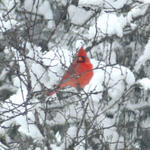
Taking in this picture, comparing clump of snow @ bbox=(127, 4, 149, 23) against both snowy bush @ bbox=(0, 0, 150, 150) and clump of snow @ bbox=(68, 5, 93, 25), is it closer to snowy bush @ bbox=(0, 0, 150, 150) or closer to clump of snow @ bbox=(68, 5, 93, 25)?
snowy bush @ bbox=(0, 0, 150, 150)

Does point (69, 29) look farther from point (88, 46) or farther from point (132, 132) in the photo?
point (132, 132)

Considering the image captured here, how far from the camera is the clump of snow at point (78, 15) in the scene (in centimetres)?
502

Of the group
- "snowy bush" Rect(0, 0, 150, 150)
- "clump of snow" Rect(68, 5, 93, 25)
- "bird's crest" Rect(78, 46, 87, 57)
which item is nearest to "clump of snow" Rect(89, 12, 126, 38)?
"snowy bush" Rect(0, 0, 150, 150)

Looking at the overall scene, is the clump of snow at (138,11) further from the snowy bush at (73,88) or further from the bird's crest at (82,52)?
the bird's crest at (82,52)

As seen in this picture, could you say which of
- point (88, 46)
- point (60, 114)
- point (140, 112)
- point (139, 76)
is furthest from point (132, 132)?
point (60, 114)

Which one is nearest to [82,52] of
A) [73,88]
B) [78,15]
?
[73,88]

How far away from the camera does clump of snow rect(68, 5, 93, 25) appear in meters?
5.02

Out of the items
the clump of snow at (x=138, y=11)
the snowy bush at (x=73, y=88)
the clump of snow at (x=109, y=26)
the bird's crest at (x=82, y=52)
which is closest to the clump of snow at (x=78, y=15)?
the snowy bush at (x=73, y=88)

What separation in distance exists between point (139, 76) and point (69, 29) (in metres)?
0.98

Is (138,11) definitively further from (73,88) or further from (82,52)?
(73,88)

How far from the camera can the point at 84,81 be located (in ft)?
15.3

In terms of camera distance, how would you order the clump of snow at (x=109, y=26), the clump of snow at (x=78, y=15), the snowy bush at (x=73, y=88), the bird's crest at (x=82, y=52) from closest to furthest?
1. the snowy bush at (x=73, y=88)
2. the clump of snow at (x=109, y=26)
3. the bird's crest at (x=82, y=52)
4. the clump of snow at (x=78, y=15)

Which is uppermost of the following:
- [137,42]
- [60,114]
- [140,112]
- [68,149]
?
[137,42]

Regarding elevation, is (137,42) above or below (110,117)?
above
